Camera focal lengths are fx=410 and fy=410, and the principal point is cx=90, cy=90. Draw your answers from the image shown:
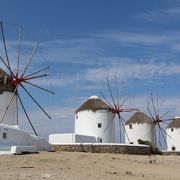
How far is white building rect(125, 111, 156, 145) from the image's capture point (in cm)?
4366

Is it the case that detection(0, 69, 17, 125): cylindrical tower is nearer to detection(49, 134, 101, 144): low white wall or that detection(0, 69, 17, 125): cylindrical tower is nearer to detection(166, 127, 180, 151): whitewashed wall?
detection(49, 134, 101, 144): low white wall

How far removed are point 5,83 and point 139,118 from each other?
74.1ft

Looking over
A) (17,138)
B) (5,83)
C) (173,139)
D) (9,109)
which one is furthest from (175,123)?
(17,138)

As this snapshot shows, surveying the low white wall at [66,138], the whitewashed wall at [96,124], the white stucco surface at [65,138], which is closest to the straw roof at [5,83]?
the white stucco surface at [65,138]

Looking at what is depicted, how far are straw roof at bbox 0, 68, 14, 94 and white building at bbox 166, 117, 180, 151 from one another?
28.2 metres

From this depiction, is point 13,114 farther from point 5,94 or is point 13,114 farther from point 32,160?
point 32,160

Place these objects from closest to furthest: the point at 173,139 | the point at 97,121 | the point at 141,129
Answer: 1. the point at 97,121
2. the point at 141,129
3. the point at 173,139

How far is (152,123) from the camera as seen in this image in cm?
4462

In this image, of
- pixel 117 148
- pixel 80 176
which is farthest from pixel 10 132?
pixel 117 148

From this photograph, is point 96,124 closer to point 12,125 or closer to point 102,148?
point 102,148

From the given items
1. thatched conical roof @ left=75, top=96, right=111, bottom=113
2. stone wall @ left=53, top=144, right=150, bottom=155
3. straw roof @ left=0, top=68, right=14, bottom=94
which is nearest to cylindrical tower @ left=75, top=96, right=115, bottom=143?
thatched conical roof @ left=75, top=96, right=111, bottom=113

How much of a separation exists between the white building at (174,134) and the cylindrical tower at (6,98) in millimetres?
27683

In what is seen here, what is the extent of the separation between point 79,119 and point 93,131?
1.88 meters

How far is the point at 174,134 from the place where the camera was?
4866 cm
